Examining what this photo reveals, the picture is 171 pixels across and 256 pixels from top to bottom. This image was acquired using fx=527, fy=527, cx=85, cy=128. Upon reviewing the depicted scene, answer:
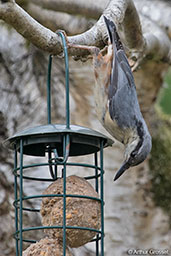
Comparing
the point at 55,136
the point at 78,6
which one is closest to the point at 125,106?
the point at 55,136

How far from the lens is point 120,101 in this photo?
119 inches

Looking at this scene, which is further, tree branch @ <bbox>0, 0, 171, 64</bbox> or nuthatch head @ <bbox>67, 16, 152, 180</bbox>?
nuthatch head @ <bbox>67, 16, 152, 180</bbox>

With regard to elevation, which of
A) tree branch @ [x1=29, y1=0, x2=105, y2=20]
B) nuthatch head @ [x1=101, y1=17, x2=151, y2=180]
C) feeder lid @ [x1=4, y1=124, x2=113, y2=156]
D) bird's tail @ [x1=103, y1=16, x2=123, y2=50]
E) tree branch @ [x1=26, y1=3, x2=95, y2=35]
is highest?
tree branch @ [x1=26, y1=3, x2=95, y2=35]

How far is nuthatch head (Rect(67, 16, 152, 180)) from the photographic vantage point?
3020 millimetres

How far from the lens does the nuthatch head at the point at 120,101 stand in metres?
3.02

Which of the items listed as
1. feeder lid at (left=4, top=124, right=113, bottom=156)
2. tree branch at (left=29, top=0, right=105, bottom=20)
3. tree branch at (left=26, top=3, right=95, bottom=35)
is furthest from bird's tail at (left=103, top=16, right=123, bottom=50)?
tree branch at (left=26, top=3, right=95, bottom=35)

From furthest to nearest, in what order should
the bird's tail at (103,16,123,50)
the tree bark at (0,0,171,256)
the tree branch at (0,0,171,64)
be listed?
the tree bark at (0,0,171,256)
the bird's tail at (103,16,123,50)
the tree branch at (0,0,171,64)

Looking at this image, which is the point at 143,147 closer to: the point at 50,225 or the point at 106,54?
the point at 106,54

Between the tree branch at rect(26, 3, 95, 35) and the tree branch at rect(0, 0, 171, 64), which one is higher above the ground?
the tree branch at rect(26, 3, 95, 35)

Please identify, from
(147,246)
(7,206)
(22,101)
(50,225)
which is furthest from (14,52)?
(50,225)

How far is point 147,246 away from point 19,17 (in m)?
2.68

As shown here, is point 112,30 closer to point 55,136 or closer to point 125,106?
point 125,106

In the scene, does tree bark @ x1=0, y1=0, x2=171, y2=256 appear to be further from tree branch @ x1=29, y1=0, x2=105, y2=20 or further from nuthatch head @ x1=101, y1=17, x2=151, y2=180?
nuthatch head @ x1=101, y1=17, x2=151, y2=180

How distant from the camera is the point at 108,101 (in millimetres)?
3090
